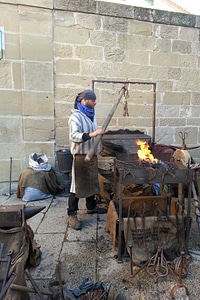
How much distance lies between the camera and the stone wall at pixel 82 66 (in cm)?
439

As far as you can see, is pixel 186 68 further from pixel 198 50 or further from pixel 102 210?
pixel 102 210

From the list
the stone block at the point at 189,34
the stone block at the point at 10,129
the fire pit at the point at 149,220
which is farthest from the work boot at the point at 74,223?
the stone block at the point at 189,34

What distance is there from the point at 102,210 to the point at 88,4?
3.65 m

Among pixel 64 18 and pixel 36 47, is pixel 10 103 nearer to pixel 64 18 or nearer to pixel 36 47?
pixel 36 47

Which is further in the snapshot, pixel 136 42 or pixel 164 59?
pixel 164 59

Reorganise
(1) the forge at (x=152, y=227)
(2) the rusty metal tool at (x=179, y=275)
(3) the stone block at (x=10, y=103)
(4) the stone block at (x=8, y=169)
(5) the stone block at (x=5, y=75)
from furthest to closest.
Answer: (4) the stone block at (x=8, y=169) < (3) the stone block at (x=10, y=103) < (5) the stone block at (x=5, y=75) < (1) the forge at (x=152, y=227) < (2) the rusty metal tool at (x=179, y=275)

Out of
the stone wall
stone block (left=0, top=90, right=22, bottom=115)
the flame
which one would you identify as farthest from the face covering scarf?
stone block (left=0, top=90, right=22, bottom=115)

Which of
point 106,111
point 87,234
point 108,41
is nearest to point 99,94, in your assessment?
point 106,111

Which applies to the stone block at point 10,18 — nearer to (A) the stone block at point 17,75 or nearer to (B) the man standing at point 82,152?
(A) the stone block at point 17,75

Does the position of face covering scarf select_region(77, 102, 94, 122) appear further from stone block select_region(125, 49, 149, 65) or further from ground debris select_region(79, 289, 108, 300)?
ground debris select_region(79, 289, 108, 300)

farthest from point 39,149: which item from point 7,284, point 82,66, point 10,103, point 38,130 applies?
point 7,284

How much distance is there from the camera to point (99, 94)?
16.0ft

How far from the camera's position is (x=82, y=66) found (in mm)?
4715

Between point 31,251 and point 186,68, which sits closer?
point 31,251
